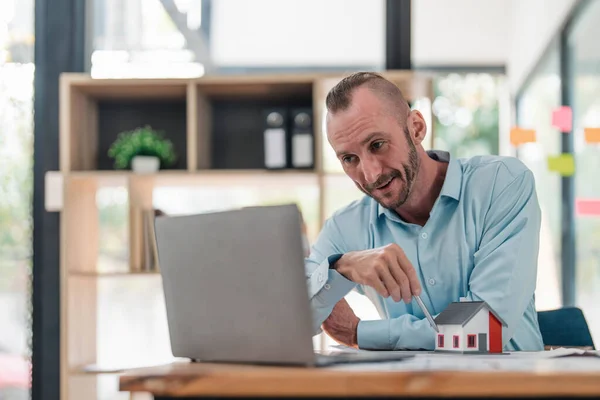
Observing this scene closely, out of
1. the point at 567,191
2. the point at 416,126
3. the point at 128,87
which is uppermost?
the point at 128,87

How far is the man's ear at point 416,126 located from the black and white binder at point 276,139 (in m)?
1.68

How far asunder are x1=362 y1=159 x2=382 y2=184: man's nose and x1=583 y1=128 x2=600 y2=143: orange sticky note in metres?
2.01

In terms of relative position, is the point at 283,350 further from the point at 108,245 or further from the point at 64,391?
the point at 108,245

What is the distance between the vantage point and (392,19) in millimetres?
4363

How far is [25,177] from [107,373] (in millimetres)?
1105

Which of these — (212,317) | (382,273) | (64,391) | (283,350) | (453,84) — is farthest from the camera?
(453,84)

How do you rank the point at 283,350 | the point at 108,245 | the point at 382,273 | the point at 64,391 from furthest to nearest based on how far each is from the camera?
the point at 108,245, the point at 64,391, the point at 382,273, the point at 283,350

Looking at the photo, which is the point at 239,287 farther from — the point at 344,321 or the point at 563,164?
the point at 563,164

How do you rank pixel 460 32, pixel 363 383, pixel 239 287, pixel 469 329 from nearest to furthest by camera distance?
pixel 363 383 → pixel 239 287 → pixel 469 329 → pixel 460 32

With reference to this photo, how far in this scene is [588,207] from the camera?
3955 mm

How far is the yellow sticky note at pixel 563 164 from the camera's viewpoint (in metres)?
4.20

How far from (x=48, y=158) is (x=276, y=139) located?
3.82 ft

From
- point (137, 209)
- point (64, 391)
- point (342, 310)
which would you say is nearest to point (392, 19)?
point (137, 209)

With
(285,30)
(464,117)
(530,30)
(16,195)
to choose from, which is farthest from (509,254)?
(530,30)
